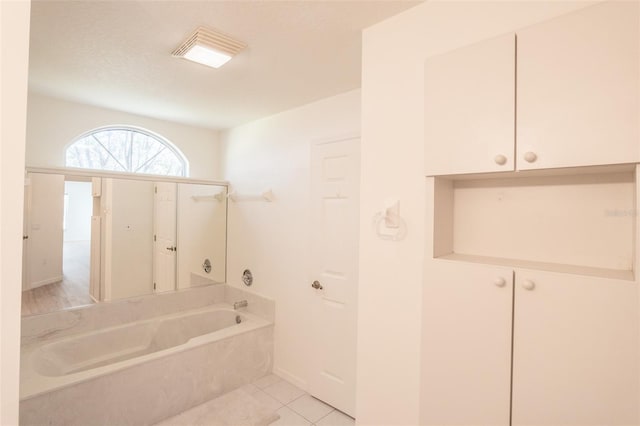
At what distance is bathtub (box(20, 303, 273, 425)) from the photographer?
199cm

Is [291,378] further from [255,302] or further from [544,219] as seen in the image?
[544,219]

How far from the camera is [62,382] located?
199 centimetres

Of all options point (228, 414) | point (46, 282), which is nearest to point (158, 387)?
point (228, 414)

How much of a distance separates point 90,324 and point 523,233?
3316 mm

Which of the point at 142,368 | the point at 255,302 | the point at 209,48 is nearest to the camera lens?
the point at 209,48

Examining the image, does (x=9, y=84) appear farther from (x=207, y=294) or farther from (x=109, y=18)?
(x=207, y=294)

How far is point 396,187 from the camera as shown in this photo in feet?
4.88

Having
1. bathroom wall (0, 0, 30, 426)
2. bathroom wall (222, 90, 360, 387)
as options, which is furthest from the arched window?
bathroom wall (0, 0, 30, 426)

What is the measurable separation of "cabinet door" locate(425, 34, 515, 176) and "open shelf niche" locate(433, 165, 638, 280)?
98mm

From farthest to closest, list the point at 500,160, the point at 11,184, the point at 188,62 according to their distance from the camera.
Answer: the point at 188,62, the point at 500,160, the point at 11,184

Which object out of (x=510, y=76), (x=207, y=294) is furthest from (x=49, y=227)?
(x=510, y=76)

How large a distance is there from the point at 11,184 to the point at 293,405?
251 cm

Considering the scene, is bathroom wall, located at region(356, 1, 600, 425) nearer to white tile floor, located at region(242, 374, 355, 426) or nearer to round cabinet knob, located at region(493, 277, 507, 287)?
round cabinet knob, located at region(493, 277, 507, 287)

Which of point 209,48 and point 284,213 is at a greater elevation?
point 209,48
